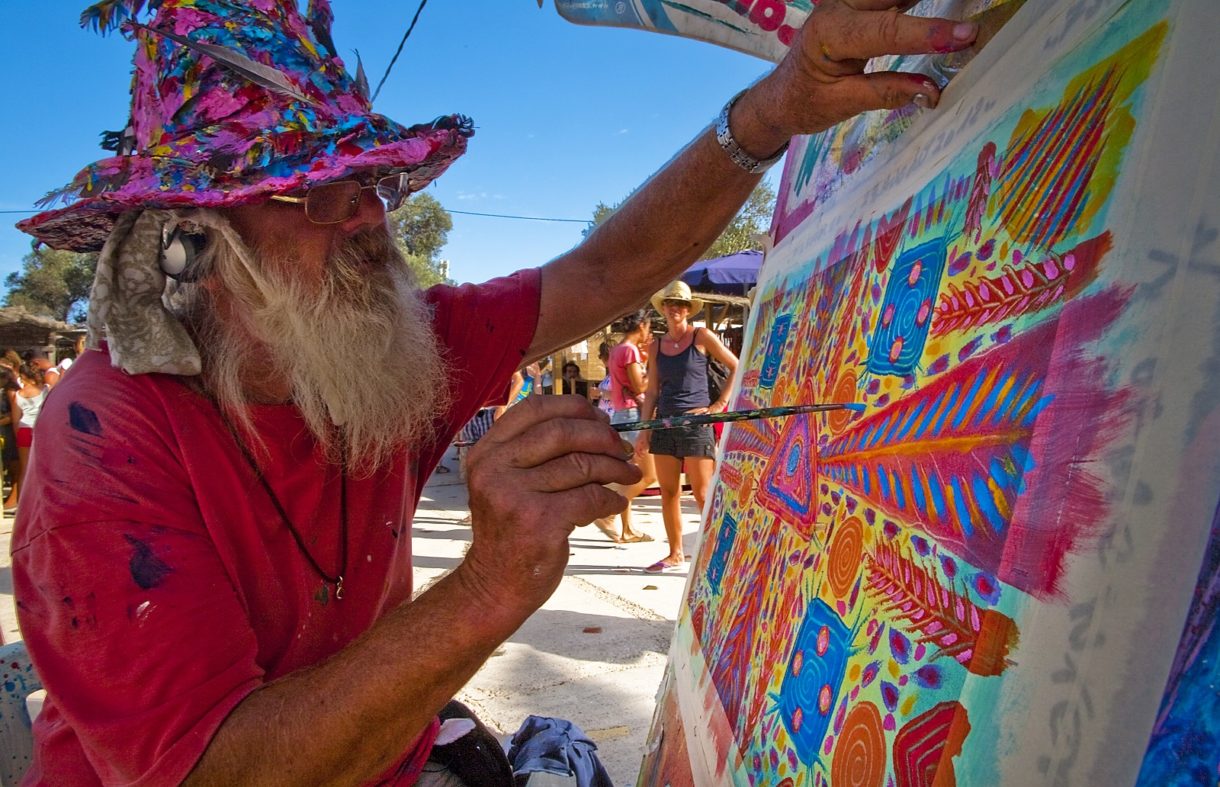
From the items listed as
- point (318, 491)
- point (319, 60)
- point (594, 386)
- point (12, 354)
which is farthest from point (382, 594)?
point (594, 386)

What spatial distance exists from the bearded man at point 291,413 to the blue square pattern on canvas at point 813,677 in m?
0.28

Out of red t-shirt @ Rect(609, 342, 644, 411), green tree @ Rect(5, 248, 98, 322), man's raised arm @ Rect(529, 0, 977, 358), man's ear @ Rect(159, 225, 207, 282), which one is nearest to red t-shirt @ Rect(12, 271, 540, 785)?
man's ear @ Rect(159, 225, 207, 282)

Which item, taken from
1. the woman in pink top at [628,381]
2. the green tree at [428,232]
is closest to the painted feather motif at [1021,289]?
the woman in pink top at [628,381]

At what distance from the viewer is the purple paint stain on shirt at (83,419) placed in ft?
3.36

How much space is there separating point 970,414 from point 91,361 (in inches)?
48.7

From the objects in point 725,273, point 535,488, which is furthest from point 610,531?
point 535,488

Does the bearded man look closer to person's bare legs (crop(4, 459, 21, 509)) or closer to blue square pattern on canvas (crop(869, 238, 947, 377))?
blue square pattern on canvas (crop(869, 238, 947, 377))

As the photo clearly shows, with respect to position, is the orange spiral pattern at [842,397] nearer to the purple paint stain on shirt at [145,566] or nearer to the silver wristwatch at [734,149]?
the silver wristwatch at [734,149]

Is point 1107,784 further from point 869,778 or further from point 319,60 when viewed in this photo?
point 319,60

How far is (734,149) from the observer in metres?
1.27


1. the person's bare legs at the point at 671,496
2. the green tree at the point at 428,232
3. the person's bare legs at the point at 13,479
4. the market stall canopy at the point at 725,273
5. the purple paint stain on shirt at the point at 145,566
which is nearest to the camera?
the purple paint stain on shirt at the point at 145,566

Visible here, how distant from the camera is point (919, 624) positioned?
1.89ft

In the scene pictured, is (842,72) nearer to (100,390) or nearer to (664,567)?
(100,390)

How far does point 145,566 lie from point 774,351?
36.4 inches
